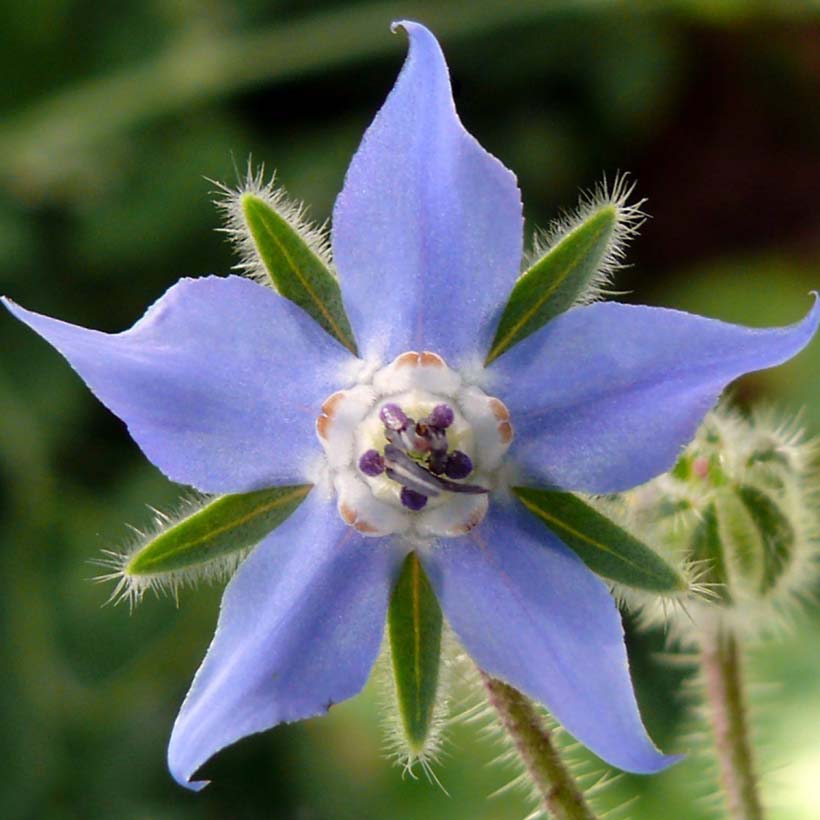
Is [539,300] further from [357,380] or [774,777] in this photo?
[774,777]

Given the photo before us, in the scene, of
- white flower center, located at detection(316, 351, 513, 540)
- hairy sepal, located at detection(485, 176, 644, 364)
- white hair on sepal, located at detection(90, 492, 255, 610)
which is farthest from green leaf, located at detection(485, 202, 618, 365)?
white hair on sepal, located at detection(90, 492, 255, 610)

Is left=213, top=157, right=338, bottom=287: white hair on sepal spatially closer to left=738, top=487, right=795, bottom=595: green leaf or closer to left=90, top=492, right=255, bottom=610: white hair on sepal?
left=90, top=492, right=255, bottom=610: white hair on sepal

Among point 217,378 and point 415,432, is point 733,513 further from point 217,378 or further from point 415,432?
point 217,378

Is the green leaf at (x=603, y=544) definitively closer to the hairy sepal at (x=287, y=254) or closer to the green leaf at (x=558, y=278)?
the green leaf at (x=558, y=278)

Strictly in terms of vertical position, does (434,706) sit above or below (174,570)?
below

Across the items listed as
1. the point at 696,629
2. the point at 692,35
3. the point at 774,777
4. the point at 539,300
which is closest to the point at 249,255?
the point at 539,300

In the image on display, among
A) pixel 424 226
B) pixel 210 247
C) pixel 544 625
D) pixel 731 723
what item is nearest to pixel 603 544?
pixel 544 625

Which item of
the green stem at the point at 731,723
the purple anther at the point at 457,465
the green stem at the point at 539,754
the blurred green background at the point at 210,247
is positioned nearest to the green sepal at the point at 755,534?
the green stem at the point at 731,723
